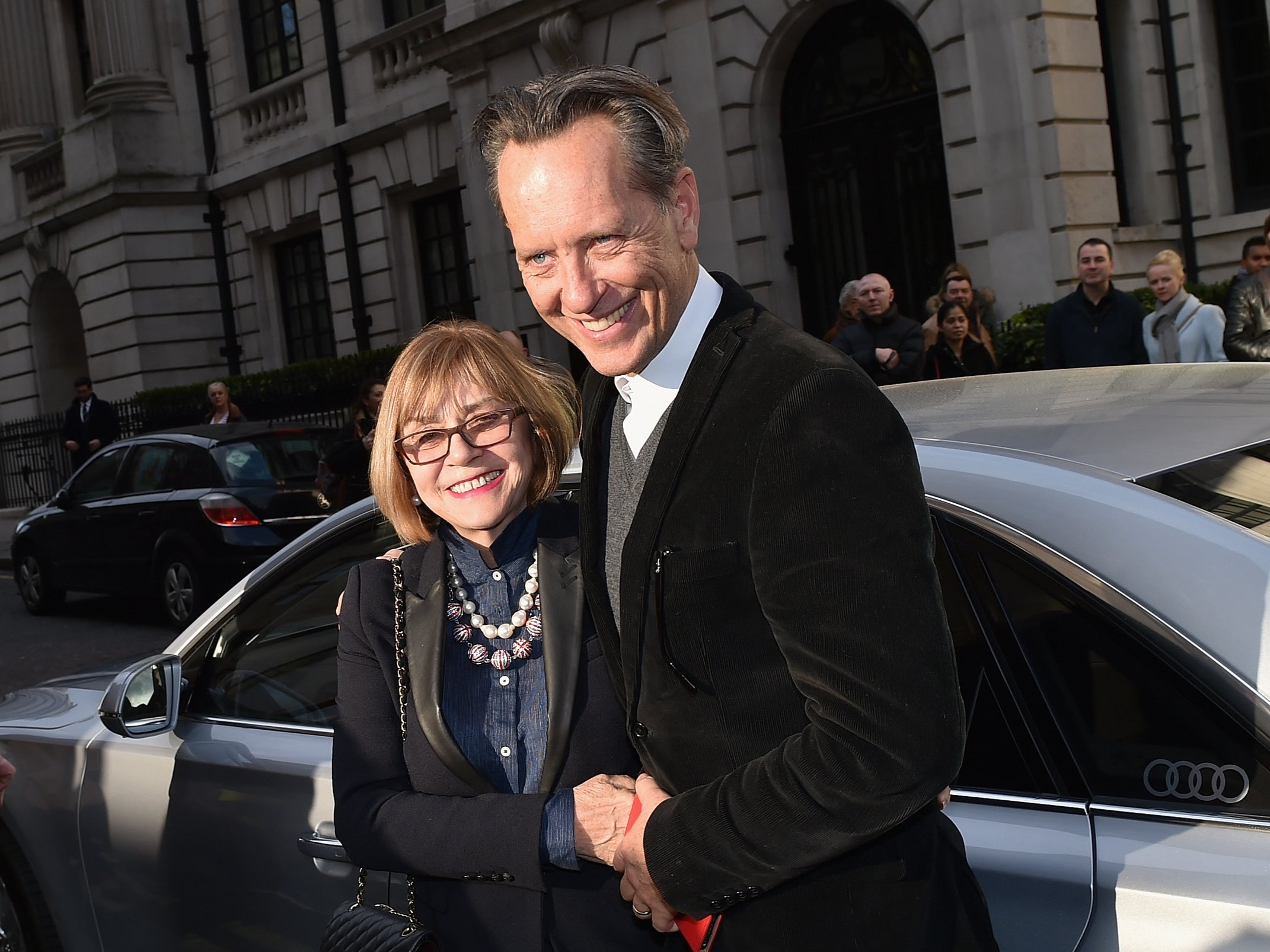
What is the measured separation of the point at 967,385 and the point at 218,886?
6.37 feet

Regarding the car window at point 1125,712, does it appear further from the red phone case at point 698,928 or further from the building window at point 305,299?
the building window at point 305,299

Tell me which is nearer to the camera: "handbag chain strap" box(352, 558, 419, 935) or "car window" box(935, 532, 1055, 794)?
"car window" box(935, 532, 1055, 794)

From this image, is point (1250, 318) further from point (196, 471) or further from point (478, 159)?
point (478, 159)

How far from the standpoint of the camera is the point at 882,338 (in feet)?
28.1

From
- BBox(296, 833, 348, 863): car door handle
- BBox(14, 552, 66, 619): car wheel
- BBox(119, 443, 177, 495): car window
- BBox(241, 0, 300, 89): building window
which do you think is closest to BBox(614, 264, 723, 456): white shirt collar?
BBox(296, 833, 348, 863): car door handle

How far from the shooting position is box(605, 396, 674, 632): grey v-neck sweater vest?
1657 mm

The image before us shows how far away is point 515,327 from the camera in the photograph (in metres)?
16.6

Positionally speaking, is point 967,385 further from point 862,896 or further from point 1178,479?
point 862,896

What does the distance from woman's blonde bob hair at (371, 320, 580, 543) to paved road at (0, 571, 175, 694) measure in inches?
250

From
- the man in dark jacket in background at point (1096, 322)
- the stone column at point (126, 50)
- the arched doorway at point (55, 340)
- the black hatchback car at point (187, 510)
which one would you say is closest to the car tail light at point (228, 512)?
the black hatchback car at point (187, 510)

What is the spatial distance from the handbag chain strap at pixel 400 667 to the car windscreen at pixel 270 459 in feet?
25.8

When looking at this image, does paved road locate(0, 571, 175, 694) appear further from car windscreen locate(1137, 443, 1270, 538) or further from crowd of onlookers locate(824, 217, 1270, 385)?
car windscreen locate(1137, 443, 1270, 538)

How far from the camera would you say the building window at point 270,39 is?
70.3ft

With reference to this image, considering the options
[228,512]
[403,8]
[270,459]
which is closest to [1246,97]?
[270,459]
